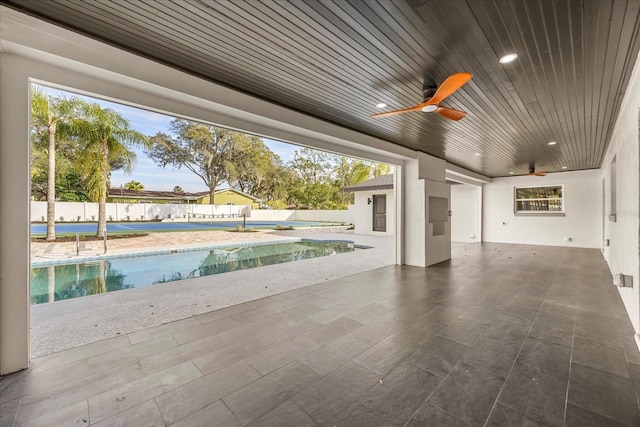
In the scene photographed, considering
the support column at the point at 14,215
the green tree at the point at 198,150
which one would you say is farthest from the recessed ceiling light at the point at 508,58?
the green tree at the point at 198,150

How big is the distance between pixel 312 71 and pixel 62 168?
1316 centimetres

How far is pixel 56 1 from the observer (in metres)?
1.92

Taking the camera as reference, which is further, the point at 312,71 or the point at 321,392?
the point at 312,71

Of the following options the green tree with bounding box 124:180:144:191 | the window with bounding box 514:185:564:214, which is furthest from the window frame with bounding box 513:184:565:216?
the green tree with bounding box 124:180:144:191

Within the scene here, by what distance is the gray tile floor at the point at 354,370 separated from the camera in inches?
68.6

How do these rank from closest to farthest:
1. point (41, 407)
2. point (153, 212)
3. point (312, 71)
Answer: point (41, 407) < point (312, 71) < point (153, 212)

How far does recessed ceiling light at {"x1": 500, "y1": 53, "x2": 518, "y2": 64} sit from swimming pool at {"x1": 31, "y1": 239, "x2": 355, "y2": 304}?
228 inches

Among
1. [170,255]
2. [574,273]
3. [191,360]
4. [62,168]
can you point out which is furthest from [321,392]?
[62,168]

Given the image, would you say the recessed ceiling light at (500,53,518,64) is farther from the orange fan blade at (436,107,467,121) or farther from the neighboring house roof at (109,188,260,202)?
the neighboring house roof at (109,188,260,202)

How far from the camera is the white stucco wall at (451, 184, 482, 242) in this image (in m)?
11.2

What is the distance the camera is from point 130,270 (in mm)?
6312

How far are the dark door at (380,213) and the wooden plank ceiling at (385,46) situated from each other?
30.6 feet

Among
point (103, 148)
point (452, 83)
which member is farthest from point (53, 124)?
point (452, 83)

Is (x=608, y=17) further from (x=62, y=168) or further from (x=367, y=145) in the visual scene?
(x=62, y=168)
